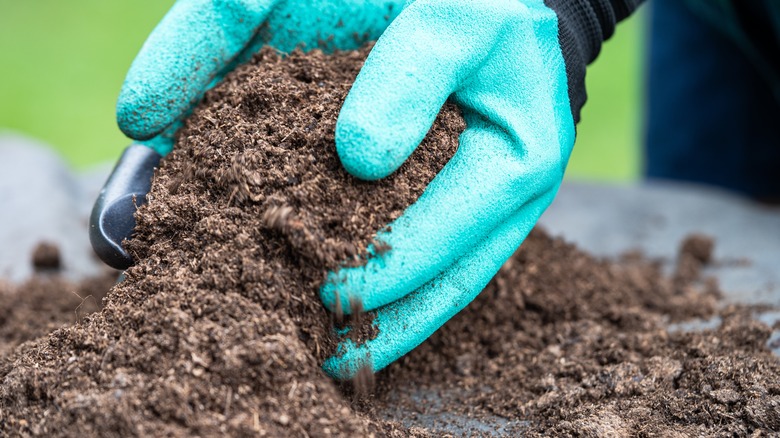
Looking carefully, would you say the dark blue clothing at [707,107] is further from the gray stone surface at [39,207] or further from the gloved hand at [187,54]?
the gray stone surface at [39,207]

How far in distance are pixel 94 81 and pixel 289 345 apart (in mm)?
5109

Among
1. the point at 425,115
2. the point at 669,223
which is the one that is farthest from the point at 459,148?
the point at 669,223

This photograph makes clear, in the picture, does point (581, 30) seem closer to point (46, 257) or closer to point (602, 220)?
point (602, 220)

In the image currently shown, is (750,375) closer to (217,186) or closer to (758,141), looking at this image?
(217,186)

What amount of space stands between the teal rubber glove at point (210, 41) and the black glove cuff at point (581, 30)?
38 centimetres

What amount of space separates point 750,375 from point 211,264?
1.04 metres

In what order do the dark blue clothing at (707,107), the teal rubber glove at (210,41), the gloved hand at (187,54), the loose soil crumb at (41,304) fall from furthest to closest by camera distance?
the dark blue clothing at (707,107) < the loose soil crumb at (41,304) < the teal rubber glove at (210,41) < the gloved hand at (187,54)

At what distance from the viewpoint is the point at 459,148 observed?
135 cm

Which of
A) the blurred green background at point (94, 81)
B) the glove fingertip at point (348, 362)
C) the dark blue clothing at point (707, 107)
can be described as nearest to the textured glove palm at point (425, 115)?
the glove fingertip at point (348, 362)

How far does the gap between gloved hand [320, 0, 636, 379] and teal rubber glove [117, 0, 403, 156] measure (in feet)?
0.98

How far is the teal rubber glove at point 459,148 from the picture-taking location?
1.22 m

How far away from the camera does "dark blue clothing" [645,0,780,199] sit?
2.89 m

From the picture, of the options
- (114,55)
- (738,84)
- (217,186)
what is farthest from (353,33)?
(114,55)

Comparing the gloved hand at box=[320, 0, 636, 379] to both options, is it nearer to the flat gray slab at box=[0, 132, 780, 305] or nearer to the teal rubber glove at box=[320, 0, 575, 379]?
the teal rubber glove at box=[320, 0, 575, 379]
